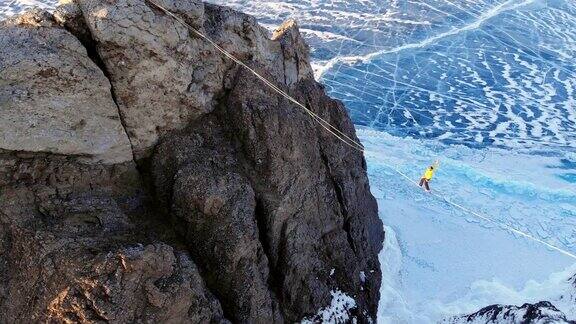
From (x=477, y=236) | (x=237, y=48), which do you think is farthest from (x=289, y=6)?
(x=237, y=48)

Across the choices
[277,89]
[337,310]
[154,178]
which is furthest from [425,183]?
[154,178]

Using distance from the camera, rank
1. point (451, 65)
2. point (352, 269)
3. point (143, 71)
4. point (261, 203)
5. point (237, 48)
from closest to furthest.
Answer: point (143, 71) < point (261, 203) < point (237, 48) < point (352, 269) < point (451, 65)

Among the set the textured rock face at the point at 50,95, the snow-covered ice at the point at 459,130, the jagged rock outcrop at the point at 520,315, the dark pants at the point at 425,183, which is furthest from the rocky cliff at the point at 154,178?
the dark pants at the point at 425,183

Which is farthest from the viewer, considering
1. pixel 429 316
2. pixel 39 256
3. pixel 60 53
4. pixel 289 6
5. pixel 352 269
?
pixel 289 6

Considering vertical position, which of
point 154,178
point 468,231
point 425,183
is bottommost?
point 468,231

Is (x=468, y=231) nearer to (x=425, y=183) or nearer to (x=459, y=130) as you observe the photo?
(x=425, y=183)

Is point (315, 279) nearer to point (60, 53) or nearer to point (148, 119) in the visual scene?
point (148, 119)

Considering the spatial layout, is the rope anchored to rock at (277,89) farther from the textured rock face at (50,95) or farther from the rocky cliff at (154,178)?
the textured rock face at (50,95)

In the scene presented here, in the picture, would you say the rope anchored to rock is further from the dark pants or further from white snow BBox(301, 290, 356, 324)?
the dark pants
